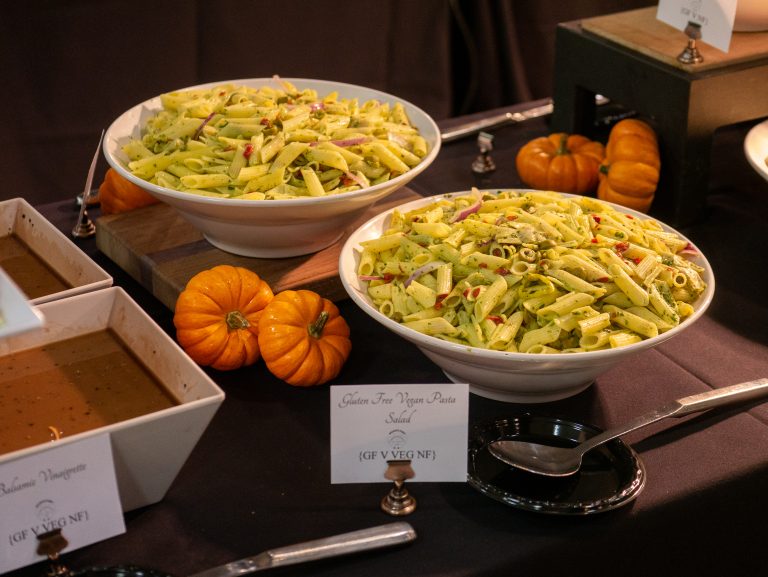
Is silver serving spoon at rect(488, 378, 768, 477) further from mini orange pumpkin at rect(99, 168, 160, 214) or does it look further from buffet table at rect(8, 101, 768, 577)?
mini orange pumpkin at rect(99, 168, 160, 214)

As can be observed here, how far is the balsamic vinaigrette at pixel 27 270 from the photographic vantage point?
1054mm

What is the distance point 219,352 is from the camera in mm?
1082

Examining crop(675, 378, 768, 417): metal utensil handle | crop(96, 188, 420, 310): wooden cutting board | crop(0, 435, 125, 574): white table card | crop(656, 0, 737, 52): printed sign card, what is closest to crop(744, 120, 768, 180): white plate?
crop(656, 0, 737, 52): printed sign card

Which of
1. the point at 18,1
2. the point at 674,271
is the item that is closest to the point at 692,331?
the point at 674,271

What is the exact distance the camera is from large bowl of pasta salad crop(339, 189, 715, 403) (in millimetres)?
955

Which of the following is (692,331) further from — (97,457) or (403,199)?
(97,457)

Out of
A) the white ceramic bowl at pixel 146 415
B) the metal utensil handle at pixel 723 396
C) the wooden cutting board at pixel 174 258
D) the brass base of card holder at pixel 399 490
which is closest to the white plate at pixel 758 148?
the metal utensil handle at pixel 723 396

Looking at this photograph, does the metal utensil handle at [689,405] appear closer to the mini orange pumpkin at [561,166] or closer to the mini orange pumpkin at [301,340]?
the mini orange pumpkin at [301,340]

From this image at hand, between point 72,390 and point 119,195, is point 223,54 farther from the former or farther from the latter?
point 72,390

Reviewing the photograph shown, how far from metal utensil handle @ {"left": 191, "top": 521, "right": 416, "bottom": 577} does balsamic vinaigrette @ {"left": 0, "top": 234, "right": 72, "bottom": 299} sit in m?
0.41

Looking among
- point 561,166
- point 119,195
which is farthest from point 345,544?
point 561,166

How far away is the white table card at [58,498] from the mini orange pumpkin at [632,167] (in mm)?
948

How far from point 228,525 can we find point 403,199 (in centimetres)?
67

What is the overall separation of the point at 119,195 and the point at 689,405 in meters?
0.85
